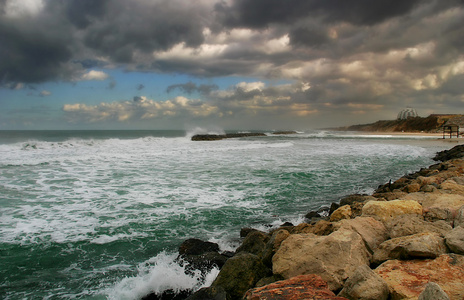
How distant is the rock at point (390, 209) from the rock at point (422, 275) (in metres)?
2.02

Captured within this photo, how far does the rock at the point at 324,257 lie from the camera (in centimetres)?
340

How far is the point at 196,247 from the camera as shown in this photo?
5223mm

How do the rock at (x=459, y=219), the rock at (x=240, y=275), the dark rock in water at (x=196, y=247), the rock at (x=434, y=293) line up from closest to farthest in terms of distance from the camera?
the rock at (x=434, y=293) → the rock at (x=240, y=275) → the rock at (x=459, y=219) → the dark rock in water at (x=196, y=247)

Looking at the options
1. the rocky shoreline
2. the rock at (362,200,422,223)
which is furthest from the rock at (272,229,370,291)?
the rock at (362,200,422,223)

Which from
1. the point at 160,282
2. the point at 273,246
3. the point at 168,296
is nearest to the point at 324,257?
the point at 273,246

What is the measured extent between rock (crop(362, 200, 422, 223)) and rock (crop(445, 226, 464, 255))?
5.29 ft

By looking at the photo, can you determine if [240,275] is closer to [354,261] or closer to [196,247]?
[354,261]

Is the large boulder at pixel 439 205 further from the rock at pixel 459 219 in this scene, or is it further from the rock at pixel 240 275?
the rock at pixel 240 275

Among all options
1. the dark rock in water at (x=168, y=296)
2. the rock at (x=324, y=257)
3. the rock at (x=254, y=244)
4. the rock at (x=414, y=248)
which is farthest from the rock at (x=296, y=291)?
the rock at (x=254, y=244)

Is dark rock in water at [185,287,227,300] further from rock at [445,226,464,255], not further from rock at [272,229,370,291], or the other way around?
rock at [445,226,464,255]

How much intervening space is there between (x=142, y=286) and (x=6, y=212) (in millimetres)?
6224

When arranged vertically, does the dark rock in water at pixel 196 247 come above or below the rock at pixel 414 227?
below

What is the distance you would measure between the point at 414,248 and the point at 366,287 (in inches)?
42.7

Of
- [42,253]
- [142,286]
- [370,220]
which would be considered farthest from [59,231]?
[370,220]
